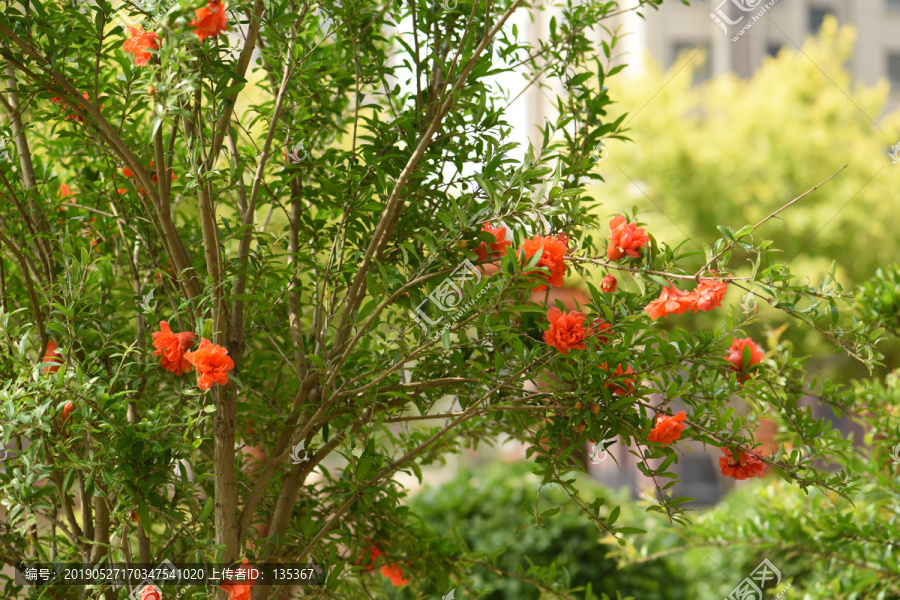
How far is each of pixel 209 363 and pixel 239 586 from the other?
1.44 ft

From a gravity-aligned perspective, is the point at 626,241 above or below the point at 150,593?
above

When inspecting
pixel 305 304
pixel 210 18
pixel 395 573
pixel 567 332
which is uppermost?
pixel 210 18

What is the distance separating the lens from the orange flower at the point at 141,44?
121cm

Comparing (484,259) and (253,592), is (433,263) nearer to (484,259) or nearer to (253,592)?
(484,259)

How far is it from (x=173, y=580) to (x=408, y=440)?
700 mm

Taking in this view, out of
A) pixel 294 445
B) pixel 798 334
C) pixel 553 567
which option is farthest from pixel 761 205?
pixel 294 445

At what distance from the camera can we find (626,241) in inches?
56.4

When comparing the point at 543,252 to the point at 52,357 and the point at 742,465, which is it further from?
the point at 52,357

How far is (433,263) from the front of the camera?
1.38m
